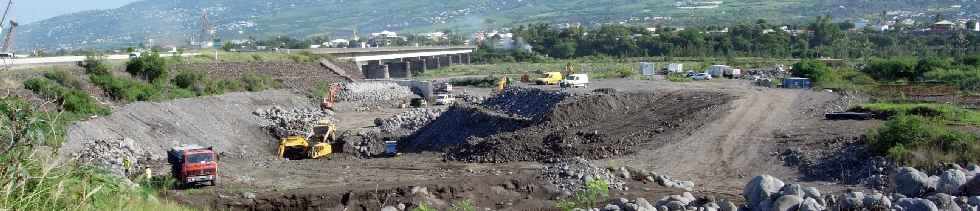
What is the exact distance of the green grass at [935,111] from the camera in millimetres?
37031

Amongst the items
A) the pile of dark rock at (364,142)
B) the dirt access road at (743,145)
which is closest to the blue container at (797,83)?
the dirt access road at (743,145)

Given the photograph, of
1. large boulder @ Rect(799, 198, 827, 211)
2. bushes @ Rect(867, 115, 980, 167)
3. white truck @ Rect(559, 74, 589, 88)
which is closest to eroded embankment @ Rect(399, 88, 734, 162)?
bushes @ Rect(867, 115, 980, 167)

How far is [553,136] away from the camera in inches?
1534

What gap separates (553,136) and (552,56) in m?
96.4

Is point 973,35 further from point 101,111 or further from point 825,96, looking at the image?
point 101,111

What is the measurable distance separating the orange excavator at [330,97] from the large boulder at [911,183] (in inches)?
1724

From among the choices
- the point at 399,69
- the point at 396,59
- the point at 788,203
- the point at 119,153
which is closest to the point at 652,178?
the point at 788,203

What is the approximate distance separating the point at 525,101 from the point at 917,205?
113ft

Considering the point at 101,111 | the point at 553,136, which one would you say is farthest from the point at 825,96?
the point at 101,111

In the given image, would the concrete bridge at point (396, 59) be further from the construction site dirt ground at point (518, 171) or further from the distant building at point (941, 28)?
the distant building at point (941, 28)

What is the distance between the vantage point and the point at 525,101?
53500mm

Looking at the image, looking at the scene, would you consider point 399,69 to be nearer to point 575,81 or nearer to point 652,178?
point 575,81

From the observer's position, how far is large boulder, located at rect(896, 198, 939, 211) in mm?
19219

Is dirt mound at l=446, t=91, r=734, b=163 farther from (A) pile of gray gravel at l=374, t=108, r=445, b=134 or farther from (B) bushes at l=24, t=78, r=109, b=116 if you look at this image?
(B) bushes at l=24, t=78, r=109, b=116
